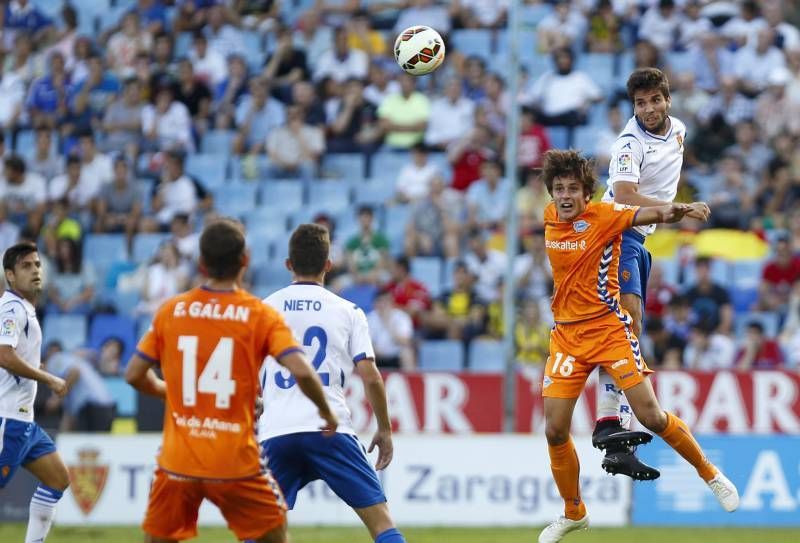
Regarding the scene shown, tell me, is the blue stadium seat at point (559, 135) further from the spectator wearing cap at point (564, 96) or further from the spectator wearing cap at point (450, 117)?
the spectator wearing cap at point (450, 117)

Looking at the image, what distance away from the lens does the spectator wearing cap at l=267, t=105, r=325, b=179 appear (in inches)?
829

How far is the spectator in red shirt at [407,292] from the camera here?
60.3 ft

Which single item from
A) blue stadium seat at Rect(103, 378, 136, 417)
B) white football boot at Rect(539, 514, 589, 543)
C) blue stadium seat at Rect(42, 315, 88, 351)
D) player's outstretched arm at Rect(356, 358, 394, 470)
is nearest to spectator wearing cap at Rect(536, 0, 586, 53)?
blue stadium seat at Rect(42, 315, 88, 351)

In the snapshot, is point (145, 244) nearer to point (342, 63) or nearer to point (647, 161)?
point (342, 63)

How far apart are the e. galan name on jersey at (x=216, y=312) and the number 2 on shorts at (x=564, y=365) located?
287cm

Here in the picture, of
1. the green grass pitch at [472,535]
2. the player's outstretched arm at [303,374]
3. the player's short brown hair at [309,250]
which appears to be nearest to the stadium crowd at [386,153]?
the green grass pitch at [472,535]

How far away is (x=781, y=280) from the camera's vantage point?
18.1 meters

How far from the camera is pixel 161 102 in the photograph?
2180 centimetres

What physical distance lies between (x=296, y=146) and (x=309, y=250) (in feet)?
40.2

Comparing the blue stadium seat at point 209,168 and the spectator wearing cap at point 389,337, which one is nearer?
the spectator wearing cap at point 389,337

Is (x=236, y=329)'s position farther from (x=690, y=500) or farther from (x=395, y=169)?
(x=395, y=169)

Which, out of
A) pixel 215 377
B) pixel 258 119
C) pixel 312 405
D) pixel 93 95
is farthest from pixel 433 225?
pixel 215 377

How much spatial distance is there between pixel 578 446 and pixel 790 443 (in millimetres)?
2230

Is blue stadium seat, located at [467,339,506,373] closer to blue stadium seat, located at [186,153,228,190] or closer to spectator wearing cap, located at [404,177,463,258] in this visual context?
spectator wearing cap, located at [404,177,463,258]
